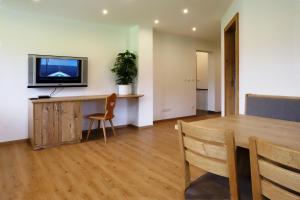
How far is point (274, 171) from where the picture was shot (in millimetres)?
939

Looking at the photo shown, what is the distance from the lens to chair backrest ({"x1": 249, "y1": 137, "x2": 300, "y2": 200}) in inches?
34.1

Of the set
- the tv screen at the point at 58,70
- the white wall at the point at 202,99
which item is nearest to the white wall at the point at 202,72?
the white wall at the point at 202,99

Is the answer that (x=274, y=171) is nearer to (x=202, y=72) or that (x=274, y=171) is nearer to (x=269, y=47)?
(x=269, y=47)

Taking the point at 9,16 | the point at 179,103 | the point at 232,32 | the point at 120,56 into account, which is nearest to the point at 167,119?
the point at 179,103

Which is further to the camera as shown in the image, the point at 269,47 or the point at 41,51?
the point at 41,51

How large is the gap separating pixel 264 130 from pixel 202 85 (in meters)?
6.54

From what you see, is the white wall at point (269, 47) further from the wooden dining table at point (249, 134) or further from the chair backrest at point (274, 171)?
the chair backrest at point (274, 171)

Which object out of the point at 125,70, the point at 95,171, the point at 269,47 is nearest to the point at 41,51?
the point at 125,70

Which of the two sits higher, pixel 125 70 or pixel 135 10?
pixel 135 10

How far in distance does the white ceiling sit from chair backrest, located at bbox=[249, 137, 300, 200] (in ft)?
10.6

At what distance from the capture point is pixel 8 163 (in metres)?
3.05

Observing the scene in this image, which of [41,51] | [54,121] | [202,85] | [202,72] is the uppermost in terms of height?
[202,72]

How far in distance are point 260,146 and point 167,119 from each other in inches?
208

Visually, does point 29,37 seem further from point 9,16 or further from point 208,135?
point 208,135
